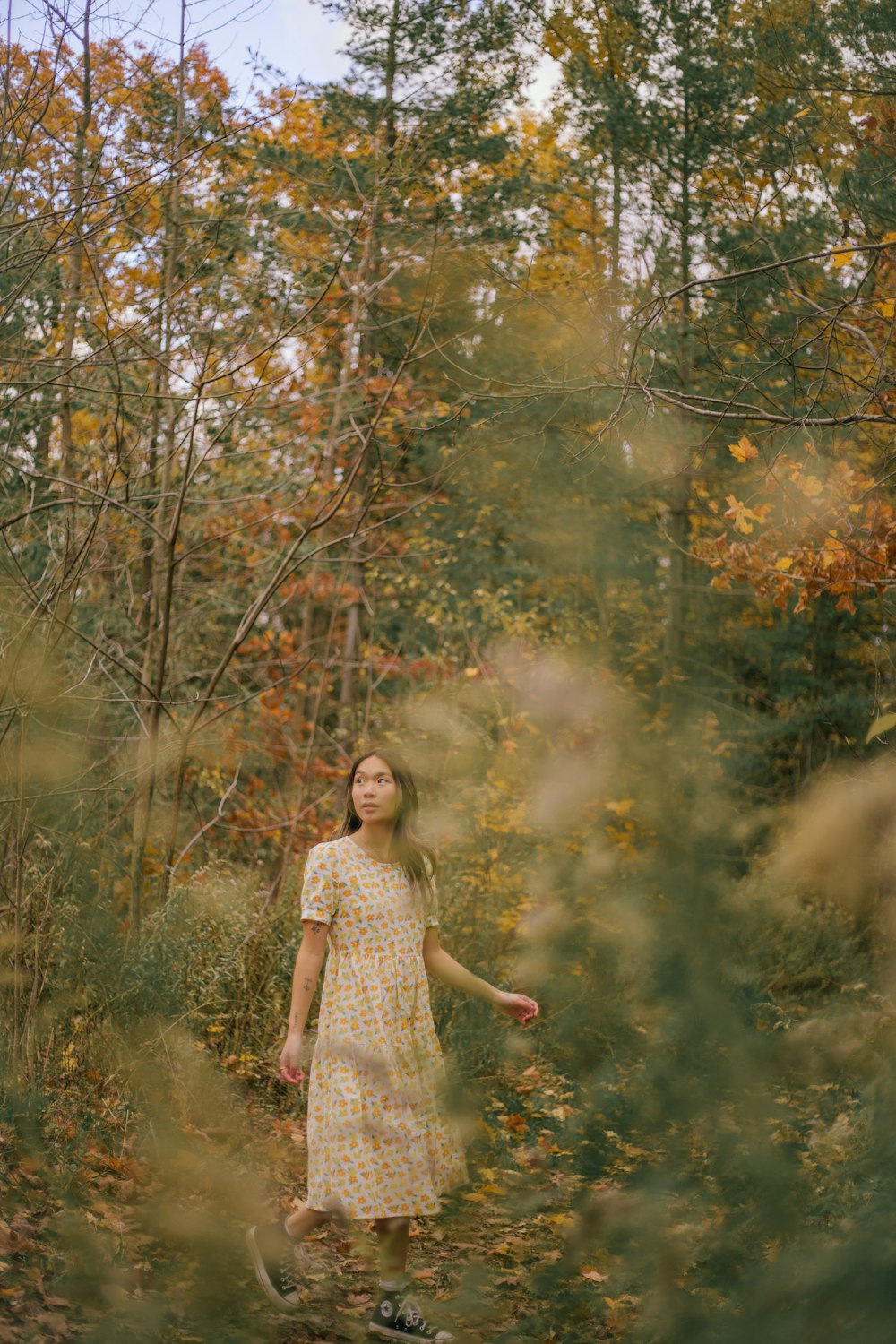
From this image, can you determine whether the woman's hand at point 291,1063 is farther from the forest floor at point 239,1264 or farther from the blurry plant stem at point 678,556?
the blurry plant stem at point 678,556

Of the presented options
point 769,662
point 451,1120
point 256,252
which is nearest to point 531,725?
point 769,662

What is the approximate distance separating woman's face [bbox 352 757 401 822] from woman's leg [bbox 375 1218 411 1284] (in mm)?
979

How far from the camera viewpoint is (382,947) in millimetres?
3295

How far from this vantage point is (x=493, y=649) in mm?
10438

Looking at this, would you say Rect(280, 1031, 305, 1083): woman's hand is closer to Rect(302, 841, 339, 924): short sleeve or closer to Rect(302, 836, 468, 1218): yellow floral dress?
Rect(302, 836, 468, 1218): yellow floral dress

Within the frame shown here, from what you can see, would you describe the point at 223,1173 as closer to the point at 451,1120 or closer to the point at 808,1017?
the point at 451,1120

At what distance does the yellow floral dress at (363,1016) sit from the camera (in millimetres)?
3086

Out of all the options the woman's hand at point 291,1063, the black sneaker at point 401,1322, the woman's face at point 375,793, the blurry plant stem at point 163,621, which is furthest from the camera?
the blurry plant stem at point 163,621

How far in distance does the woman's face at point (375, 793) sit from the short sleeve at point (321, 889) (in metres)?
0.15

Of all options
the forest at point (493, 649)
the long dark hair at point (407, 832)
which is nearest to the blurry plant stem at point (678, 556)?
the forest at point (493, 649)

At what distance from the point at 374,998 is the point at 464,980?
272 mm

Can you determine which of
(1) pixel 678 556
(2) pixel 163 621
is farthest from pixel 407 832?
(1) pixel 678 556

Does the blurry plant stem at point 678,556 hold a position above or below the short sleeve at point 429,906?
above

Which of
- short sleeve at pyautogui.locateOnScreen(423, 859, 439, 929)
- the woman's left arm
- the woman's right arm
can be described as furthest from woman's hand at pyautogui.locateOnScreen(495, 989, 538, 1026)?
the woman's right arm
